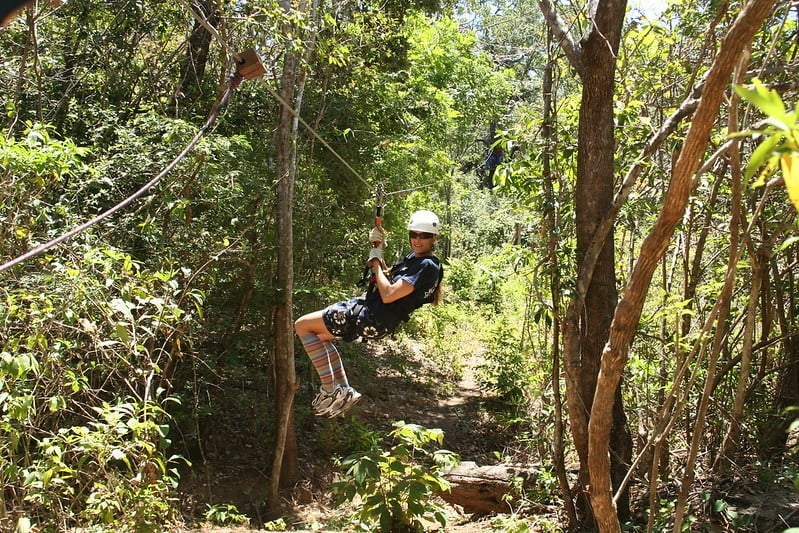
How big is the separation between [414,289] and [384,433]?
176 inches

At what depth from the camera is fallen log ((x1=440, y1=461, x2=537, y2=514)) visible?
6320mm

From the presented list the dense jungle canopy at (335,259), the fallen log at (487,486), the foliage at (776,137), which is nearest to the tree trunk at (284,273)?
the dense jungle canopy at (335,259)

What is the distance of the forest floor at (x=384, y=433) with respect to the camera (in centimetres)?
482

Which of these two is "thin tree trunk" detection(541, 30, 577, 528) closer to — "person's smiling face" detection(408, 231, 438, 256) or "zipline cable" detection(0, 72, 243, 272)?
"person's smiling face" detection(408, 231, 438, 256)

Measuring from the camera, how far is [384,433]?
8586 millimetres

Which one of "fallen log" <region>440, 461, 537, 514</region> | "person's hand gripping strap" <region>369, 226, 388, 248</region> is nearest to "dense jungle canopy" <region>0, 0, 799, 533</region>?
"fallen log" <region>440, 461, 537, 514</region>

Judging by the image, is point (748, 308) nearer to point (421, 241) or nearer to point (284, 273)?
point (421, 241)

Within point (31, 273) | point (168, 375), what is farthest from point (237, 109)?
point (31, 273)

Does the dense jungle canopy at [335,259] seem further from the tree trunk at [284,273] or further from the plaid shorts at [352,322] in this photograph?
the plaid shorts at [352,322]

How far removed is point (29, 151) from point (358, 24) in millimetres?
4696

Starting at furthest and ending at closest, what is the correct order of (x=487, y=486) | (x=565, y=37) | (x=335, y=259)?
(x=335, y=259) → (x=487, y=486) → (x=565, y=37)

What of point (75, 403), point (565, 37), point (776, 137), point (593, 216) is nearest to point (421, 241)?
point (593, 216)

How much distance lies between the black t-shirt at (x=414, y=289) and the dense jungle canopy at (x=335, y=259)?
2.83 feet

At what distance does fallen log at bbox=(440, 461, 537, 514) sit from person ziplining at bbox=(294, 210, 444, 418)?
6.74 ft
